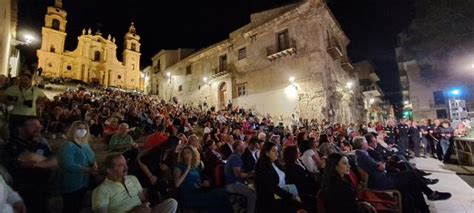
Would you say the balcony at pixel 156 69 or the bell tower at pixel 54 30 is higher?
the bell tower at pixel 54 30

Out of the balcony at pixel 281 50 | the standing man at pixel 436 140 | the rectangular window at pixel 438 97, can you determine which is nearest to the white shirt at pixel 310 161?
the standing man at pixel 436 140

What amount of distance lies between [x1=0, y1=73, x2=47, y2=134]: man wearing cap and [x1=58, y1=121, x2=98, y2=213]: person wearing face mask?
82.9 inches

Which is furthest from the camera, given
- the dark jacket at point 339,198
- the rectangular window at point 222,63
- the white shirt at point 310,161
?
the rectangular window at point 222,63

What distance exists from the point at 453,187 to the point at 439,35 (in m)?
25.0

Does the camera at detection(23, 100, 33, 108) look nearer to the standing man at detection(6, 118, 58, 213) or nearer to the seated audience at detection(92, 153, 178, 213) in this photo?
the standing man at detection(6, 118, 58, 213)

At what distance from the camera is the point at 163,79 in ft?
120

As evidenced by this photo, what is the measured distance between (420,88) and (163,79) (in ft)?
99.8

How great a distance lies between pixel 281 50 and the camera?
20.4 meters

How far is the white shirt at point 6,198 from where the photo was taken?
7.57ft

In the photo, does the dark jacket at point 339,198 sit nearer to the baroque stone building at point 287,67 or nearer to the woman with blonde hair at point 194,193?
the woman with blonde hair at point 194,193

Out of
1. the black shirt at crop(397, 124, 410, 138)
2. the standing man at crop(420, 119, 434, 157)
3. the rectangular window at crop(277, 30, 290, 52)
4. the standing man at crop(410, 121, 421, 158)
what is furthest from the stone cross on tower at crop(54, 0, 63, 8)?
the standing man at crop(420, 119, 434, 157)

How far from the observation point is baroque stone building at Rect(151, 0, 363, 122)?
18.9 metres

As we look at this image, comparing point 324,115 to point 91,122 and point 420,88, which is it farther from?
point 420,88

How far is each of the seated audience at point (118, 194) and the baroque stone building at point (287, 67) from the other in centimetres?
1659
